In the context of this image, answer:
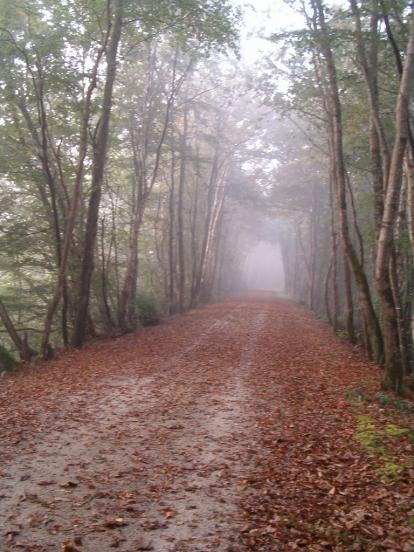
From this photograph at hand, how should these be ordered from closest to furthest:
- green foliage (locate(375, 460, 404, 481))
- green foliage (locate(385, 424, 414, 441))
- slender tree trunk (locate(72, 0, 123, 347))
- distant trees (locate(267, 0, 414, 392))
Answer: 1. green foliage (locate(375, 460, 404, 481))
2. green foliage (locate(385, 424, 414, 441))
3. distant trees (locate(267, 0, 414, 392))
4. slender tree trunk (locate(72, 0, 123, 347))

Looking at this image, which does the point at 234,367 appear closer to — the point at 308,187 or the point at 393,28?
the point at 393,28

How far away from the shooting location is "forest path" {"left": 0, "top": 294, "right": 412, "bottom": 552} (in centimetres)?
436

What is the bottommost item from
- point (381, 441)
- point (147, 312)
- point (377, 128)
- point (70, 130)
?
point (381, 441)

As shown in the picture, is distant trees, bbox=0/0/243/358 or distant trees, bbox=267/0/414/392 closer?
distant trees, bbox=267/0/414/392

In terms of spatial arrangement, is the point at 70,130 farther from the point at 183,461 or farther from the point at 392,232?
the point at 183,461

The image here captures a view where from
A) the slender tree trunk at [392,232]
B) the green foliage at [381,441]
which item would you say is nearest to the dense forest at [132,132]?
the slender tree trunk at [392,232]

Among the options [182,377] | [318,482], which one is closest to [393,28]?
[182,377]

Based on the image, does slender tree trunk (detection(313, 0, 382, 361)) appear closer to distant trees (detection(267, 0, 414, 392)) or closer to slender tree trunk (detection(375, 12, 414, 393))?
distant trees (detection(267, 0, 414, 392))

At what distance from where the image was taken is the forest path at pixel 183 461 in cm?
436

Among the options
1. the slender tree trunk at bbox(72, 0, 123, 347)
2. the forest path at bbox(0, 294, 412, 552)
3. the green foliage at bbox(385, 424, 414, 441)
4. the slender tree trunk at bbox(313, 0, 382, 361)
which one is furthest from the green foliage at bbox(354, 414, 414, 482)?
the slender tree trunk at bbox(72, 0, 123, 347)

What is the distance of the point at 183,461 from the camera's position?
19.3 ft

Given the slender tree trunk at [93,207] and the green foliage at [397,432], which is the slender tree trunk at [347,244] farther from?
the slender tree trunk at [93,207]

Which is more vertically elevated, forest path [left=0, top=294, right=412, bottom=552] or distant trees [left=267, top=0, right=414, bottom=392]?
distant trees [left=267, top=0, right=414, bottom=392]

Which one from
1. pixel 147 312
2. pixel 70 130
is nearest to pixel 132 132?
pixel 70 130
